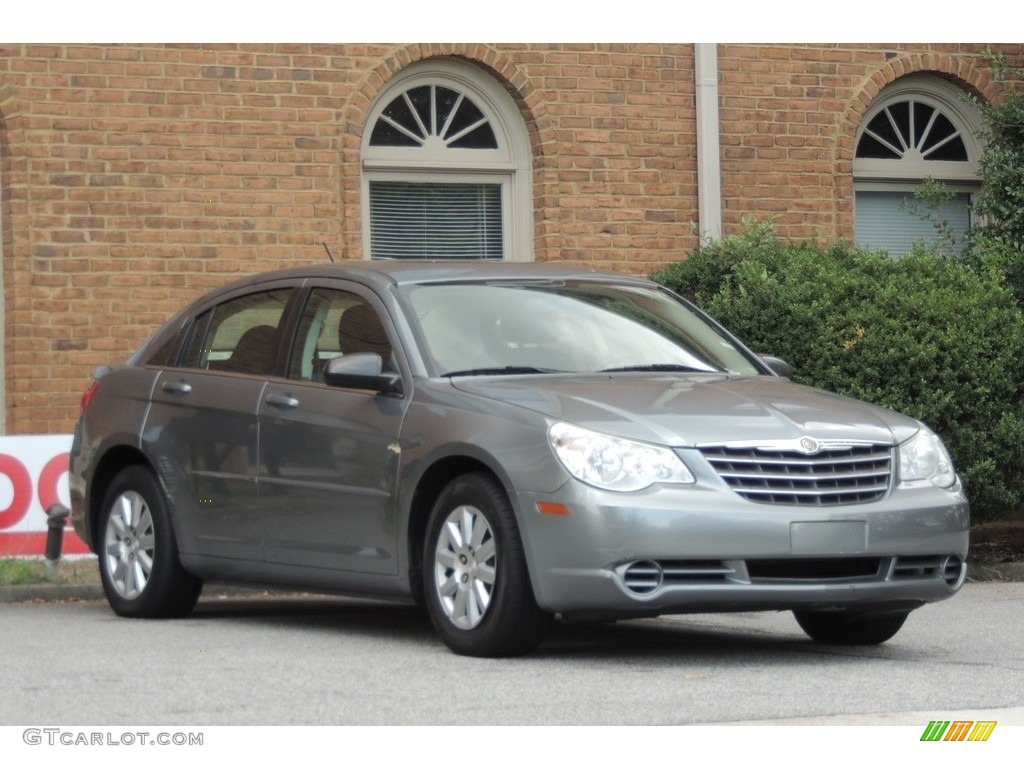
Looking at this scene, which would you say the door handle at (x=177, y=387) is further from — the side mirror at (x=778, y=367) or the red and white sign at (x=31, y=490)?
the red and white sign at (x=31, y=490)

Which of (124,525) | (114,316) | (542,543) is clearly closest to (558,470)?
(542,543)

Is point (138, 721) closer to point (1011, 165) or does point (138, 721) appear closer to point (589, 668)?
point (589, 668)

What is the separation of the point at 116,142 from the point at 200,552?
18.6ft

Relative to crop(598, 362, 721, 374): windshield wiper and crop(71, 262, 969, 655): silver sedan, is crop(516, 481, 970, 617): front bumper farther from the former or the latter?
crop(598, 362, 721, 374): windshield wiper

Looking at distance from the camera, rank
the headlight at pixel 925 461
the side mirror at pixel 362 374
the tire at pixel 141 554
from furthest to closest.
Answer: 1. the tire at pixel 141 554
2. the side mirror at pixel 362 374
3. the headlight at pixel 925 461

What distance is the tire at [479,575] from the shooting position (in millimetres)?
7684

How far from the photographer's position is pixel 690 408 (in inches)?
312

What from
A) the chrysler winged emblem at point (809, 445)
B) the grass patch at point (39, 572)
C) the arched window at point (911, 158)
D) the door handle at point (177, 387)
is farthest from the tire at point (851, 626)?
the arched window at point (911, 158)

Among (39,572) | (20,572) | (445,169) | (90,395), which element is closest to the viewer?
(90,395)

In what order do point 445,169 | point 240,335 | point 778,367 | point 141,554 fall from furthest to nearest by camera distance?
point 445,169 < point 141,554 < point 240,335 < point 778,367

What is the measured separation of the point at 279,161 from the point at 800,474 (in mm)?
7932

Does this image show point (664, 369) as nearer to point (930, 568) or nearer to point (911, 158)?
point (930, 568)

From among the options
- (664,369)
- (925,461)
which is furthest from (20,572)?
(925,461)

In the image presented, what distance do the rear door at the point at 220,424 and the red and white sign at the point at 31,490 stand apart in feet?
9.64
